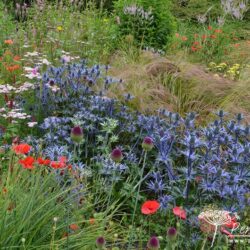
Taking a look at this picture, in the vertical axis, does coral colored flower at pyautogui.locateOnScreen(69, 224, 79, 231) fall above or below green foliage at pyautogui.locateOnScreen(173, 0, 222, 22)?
above

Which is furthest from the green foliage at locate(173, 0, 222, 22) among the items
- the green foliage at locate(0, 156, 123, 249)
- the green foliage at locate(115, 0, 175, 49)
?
the green foliage at locate(0, 156, 123, 249)

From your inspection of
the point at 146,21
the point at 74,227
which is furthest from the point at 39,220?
the point at 146,21

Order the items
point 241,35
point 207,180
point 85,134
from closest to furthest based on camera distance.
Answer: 1. point 207,180
2. point 85,134
3. point 241,35

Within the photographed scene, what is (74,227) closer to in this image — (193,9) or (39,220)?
(39,220)

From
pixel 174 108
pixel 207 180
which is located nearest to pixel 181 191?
pixel 207 180

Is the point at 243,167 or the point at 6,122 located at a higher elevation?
the point at 243,167

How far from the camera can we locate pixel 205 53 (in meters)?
8.48

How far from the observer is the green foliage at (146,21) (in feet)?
24.1

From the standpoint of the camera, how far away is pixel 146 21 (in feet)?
24.5

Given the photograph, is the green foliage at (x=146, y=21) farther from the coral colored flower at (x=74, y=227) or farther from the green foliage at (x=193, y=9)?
the coral colored flower at (x=74, y=227)

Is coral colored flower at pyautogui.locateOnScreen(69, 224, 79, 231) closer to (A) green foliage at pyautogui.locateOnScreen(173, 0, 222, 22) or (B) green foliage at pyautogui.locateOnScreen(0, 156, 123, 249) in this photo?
(B) green foliage at pyautogui.locateOnScreen(0, 156, 123, 249)

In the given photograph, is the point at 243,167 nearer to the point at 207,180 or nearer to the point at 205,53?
the point at 207,180

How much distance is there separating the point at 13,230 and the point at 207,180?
1.29 m

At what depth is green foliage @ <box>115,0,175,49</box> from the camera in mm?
7352
